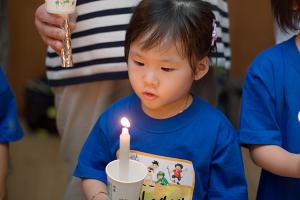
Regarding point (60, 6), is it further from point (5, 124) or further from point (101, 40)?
point (5, 124)

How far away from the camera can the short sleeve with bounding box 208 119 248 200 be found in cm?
139

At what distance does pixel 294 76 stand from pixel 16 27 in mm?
2418

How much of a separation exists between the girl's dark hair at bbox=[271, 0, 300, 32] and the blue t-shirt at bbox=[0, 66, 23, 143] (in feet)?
2.88

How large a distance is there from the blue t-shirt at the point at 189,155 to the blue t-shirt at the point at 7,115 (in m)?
0.45

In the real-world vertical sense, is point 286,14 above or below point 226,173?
above

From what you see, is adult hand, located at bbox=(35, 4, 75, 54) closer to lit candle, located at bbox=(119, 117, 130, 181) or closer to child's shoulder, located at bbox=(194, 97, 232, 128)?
child's shoulder, located at bbox=(194, 97, 232, 128)

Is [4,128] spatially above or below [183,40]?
below

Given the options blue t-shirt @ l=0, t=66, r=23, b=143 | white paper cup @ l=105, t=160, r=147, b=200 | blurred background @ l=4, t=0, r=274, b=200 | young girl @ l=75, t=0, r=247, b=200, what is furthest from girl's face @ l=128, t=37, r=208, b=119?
blurred background @ l=4, t=0, r=274, b=200

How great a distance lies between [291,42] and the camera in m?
1.48

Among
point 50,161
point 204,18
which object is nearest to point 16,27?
point 50,161

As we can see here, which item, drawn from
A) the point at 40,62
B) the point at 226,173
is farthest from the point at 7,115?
the point at 40,62

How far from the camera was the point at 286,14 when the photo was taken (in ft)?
4.95

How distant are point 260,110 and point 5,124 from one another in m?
0.82

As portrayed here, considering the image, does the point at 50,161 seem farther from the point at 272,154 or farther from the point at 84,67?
the point at 272,154
